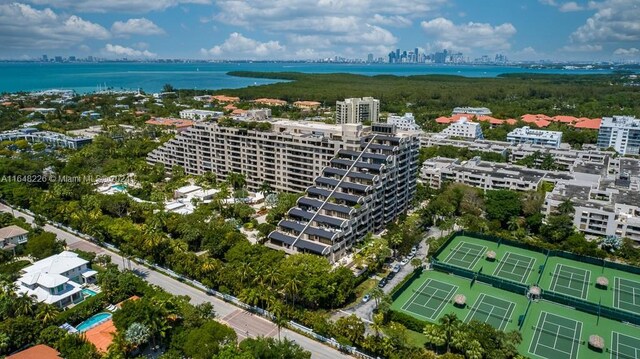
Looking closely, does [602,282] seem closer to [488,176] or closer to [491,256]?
[491,256]

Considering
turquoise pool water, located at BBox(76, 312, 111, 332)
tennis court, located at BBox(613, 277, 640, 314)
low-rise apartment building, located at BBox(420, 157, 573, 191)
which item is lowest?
tennis court, located at BBox(613, 277, 640, 314)

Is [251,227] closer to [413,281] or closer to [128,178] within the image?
[413,281]

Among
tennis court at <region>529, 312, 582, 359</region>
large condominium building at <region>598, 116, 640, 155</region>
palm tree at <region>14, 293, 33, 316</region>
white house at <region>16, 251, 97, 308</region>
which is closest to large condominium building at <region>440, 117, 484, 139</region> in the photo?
large condominium building at <region>598, 116, 640, 155</region>

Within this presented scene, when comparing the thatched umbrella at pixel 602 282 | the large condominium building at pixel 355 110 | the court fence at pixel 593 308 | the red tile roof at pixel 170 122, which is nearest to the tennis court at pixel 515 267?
the court fence at pixel 593 308

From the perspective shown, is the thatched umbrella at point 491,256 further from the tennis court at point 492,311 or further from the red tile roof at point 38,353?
the red tile roof at point 38,353

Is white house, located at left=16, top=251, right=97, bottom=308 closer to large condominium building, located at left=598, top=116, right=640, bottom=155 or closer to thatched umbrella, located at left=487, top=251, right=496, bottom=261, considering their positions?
thatched umbrella, located at left=487, top=251, right=496, bottom=261
